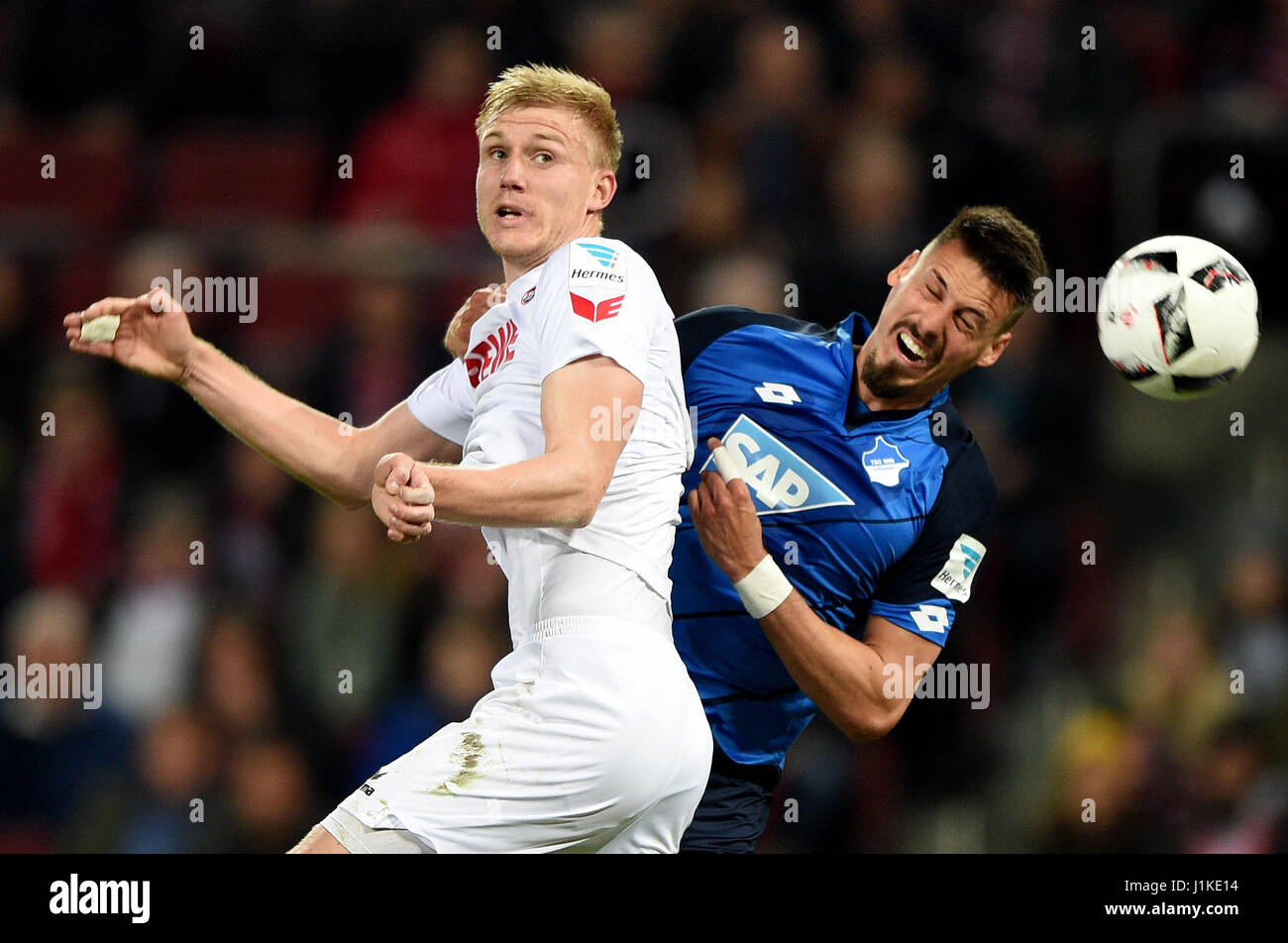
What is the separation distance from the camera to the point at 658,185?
7.48m

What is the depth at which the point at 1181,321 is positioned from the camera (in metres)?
4.45

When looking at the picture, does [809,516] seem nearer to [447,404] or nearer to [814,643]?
[814,643]

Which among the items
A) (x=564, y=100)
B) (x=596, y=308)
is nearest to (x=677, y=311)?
(x=564, y=100)

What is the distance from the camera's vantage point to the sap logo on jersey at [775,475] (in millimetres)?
4461

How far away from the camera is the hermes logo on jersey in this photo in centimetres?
338

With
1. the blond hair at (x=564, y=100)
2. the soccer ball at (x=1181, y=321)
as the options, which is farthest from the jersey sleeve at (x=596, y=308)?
the soccer ball at (x=1181, y=321)

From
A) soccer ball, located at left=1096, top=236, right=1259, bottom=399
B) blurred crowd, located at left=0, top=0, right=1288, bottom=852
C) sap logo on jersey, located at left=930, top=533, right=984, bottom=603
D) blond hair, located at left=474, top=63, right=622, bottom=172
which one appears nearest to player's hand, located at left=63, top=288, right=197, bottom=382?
blond hair, located at left=474, top=63, right=622, bottom=172

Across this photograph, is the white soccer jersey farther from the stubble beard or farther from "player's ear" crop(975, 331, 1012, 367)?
"player's ear" crop(975, 331, 1012, 367)

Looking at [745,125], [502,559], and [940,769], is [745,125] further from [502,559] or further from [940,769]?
[502,559]

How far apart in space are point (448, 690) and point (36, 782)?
1765 millimetres

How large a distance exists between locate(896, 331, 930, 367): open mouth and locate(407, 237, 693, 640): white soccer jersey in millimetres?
1030

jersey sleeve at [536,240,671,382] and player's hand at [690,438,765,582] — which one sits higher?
jersey sleeve at [536,240,671,382]

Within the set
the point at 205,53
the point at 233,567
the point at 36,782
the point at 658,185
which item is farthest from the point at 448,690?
the point at 205,53

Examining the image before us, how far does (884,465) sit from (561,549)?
1.39 meters
